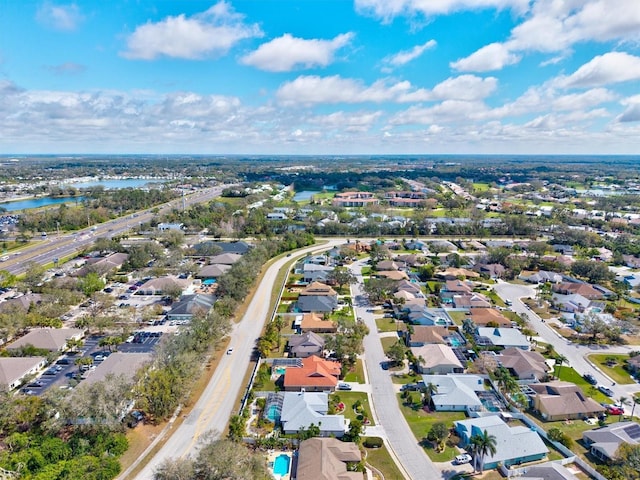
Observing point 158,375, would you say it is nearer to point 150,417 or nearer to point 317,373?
point 150,417

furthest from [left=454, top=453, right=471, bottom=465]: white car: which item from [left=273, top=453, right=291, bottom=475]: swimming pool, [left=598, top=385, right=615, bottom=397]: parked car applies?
[left=598, top=385, right=615, bottom=397]: parked car

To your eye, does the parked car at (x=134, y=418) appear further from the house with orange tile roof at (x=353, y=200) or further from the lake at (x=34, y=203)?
the lake at (x=34, y=203)

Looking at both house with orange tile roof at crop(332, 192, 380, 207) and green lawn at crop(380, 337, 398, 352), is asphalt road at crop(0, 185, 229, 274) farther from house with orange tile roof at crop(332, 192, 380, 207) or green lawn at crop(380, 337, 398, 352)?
green lawn at crop(380, 337, 398, 352)

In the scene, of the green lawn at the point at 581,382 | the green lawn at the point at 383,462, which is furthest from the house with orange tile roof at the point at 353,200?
the green lawn at the point at 383,462

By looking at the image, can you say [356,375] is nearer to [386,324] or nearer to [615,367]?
[386,324]

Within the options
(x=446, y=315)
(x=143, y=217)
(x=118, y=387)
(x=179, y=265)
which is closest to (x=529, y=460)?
→ (x=446, y=315)

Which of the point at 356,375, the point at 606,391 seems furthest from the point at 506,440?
the point at 606,391
